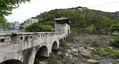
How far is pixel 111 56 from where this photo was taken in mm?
18703

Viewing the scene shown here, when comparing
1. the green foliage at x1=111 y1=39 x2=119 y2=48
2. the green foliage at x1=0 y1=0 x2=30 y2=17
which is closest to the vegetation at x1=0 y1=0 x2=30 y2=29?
the green foliage at x1=0 y1=0 x2=30 y2=17

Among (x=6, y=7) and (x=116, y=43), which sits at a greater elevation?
(x=6, y=7)

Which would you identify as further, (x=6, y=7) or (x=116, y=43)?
(x=116, y=43)

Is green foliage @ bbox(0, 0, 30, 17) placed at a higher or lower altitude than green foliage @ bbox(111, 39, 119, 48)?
higher

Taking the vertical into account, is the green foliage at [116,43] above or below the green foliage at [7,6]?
below

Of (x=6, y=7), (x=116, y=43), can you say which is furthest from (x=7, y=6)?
(x=116, y=43)

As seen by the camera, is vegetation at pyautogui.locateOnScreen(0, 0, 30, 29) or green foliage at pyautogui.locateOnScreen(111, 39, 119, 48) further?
green foliage at pyautogui.locateOnScreen(111, 39, 119, 48)

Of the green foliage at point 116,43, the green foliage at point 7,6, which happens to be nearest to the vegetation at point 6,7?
the green foliage at point 7,6

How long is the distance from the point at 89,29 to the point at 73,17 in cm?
1130

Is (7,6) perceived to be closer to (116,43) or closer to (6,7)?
(6,7)

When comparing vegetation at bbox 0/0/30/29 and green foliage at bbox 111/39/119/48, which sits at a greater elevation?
vegetation at bbox 0/0/30/29

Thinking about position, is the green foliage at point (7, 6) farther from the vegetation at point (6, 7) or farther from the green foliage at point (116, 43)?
the green foliage at point (116, 43)

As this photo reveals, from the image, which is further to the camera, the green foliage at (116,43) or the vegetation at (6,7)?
the green foliage at (116,43)

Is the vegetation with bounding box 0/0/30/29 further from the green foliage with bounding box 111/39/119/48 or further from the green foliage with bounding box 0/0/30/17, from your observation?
the green foliage with bounding box 111/39/119/48
